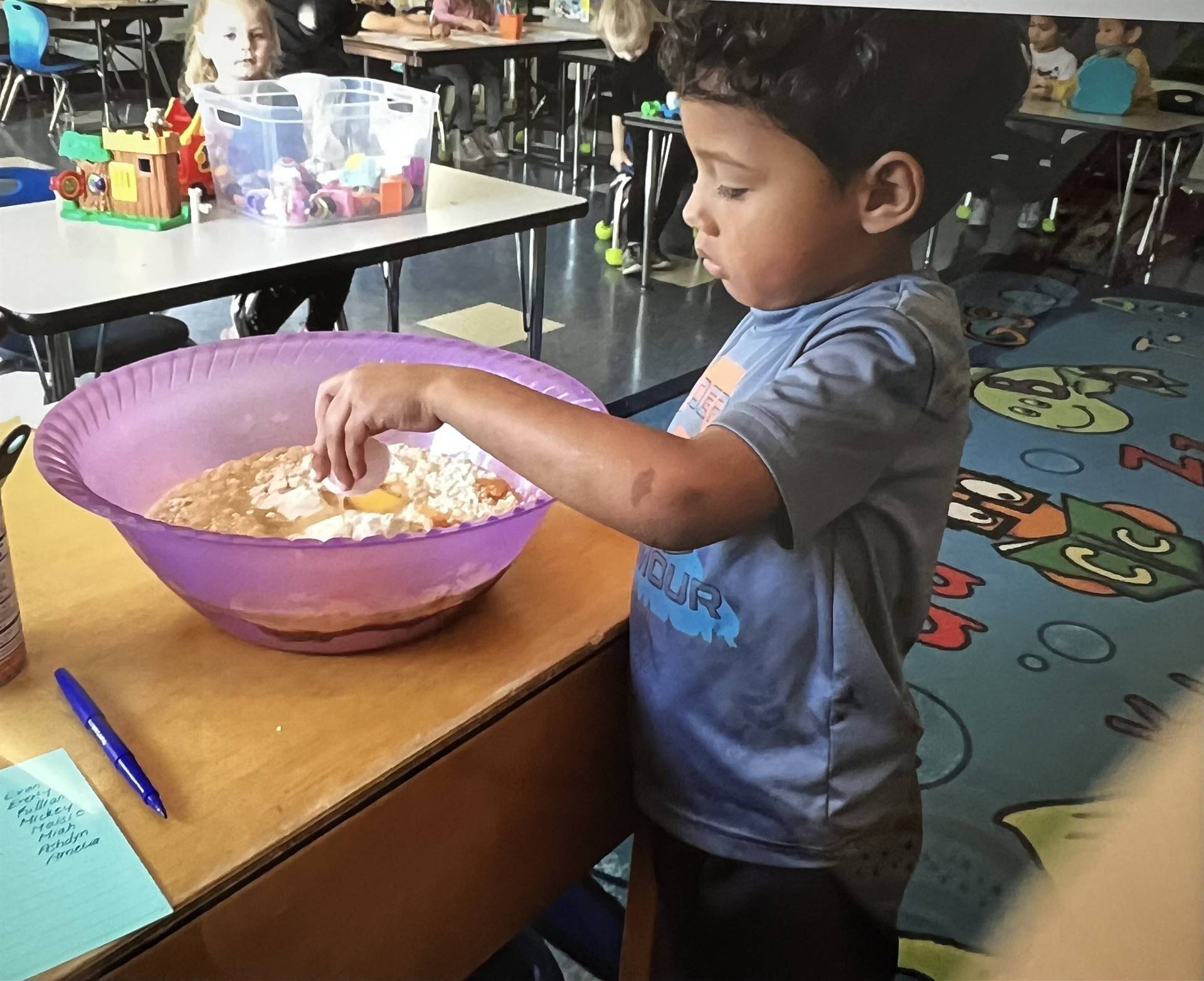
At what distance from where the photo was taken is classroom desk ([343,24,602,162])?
0.71 metres

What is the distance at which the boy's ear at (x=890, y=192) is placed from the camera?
1.64 ft

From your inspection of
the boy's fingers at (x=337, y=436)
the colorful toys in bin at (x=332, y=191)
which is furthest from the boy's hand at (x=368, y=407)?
the colorful toys in bin at (x=332, y=191)

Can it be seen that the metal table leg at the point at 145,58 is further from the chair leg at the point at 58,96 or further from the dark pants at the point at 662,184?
the dark pants at the point at 662,184

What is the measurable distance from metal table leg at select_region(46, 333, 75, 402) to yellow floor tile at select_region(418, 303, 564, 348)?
403mm

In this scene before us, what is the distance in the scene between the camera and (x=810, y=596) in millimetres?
573

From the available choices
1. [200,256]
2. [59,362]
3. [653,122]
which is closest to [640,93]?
[653,122]

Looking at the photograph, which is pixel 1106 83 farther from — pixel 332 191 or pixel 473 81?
pixel 332 191

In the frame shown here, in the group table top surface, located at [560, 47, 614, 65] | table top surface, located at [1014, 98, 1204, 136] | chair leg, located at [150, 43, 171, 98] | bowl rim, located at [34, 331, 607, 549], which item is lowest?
bowl rim, located at [34, 331, 607, 549]

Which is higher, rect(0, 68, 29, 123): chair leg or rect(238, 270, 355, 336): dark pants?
rect(0, 68, 29, 123): chair leg

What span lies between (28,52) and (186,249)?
1.05ft

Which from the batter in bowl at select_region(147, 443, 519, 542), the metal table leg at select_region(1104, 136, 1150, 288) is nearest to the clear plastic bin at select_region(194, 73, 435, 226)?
the batter in bowl at select_region(147, 443, 519, 542)

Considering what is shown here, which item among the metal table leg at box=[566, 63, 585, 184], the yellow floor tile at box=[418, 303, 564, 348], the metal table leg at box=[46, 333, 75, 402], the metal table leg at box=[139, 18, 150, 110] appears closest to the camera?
the metal table leg at box=[566, 63, 585, 184]

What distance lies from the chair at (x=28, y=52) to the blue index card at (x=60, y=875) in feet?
1.82

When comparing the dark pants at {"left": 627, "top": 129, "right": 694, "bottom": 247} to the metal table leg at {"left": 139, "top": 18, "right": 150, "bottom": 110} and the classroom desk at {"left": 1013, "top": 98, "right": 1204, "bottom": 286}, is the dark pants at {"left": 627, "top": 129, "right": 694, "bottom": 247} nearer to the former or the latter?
the classroom desk at {"left": 1013, "top": 98, "right": 1204, "bottom": 286}
